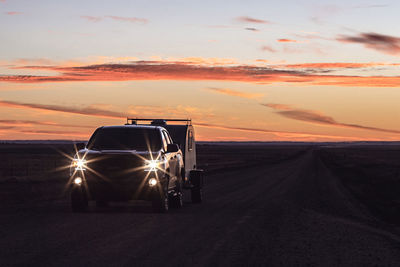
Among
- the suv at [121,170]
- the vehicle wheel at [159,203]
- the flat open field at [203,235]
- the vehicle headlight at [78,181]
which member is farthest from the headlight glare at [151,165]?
the vehicle headlight at [78,181]

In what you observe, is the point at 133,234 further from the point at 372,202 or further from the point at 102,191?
the point at 372,202

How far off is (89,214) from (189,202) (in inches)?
249

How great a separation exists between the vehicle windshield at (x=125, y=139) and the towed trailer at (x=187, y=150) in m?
3.00

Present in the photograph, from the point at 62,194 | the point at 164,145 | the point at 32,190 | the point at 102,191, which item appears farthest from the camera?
the point at 32,190

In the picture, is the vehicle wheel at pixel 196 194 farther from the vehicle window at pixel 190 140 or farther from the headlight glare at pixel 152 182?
the headlight glare at pixel 152 182

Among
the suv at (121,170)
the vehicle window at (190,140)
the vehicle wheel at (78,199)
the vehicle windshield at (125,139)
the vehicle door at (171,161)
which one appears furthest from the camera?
the vehicle window at (190,140)

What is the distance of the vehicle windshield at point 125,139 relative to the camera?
1817 cm

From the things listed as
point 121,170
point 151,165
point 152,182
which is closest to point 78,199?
point 121,170

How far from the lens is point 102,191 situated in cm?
1709

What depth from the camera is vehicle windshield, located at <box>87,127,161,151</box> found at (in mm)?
18172

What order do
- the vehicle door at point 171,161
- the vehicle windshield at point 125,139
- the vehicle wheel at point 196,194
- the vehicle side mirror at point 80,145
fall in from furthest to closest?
the vehicle wheel at point 196,194, the vehicle door at point 171,161, the vehicle windshield at point 125,139, the vehicle side mirror at point 80,145

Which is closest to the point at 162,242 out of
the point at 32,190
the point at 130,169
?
the point at 130,169

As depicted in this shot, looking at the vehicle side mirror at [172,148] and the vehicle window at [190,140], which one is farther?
the vehicle window at [190,140]

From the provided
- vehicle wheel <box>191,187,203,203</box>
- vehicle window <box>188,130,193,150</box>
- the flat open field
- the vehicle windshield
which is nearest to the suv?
the vehicle windshield
